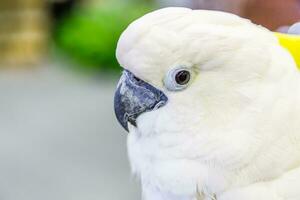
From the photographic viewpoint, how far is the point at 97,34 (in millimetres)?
4227

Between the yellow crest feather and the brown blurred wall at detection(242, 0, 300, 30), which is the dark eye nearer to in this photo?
the yellow crest feather

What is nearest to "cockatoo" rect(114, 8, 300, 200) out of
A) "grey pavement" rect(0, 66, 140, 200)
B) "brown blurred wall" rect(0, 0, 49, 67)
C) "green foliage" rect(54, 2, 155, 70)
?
"grey pavement" rect(0, 66, 140, 200)

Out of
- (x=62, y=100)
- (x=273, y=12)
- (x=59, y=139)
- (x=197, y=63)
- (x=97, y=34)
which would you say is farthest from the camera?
(x=97, y=34)

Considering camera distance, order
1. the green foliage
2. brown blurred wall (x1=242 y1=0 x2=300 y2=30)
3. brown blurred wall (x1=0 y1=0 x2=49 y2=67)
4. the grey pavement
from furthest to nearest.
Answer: brown blurred wall (x1=0 y1=0 x2=49 y2=67), the green foliage, the grey pavement, brown blurred wall (x1=242 y1=0 x2=300 y2=30)

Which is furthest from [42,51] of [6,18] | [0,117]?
[0,117]

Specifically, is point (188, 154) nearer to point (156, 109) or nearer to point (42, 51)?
point (156, 109)

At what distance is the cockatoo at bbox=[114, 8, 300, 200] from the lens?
860 mm

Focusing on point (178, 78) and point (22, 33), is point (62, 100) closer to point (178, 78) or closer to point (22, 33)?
point (22, 33)

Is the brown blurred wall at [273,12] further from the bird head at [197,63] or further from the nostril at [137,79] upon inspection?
the nostril at [137,79]

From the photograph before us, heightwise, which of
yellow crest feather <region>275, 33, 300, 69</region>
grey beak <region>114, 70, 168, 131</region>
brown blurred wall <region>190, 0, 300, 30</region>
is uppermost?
yellow crest feather <region>275, 33, 300, 69</region>

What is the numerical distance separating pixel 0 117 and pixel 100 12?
3.83 feet

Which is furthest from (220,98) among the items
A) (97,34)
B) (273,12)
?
(97,34)

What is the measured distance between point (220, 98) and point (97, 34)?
3402mm

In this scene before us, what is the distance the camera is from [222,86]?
34.7 inches
